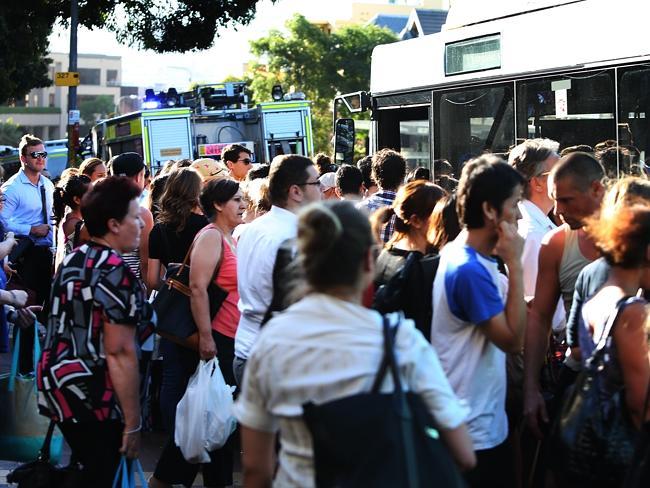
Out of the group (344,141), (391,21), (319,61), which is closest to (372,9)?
(391,21)

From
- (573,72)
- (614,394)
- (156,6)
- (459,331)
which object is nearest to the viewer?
(614,394)

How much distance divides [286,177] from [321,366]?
8.05 feet

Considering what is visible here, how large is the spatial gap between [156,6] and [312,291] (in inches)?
896

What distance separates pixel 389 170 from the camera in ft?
24.8

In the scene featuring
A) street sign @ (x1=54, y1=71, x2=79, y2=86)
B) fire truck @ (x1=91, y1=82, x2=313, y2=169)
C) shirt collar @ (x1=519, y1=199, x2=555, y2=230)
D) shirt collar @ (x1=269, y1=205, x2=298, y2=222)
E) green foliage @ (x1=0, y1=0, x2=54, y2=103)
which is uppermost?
green foliage @ (x1=0, y1=0, x2=54, y2=103)

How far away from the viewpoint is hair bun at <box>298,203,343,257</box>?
2.94m

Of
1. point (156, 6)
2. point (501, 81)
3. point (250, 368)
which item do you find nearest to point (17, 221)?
point (501, 81)

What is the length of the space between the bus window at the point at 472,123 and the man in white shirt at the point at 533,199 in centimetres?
356

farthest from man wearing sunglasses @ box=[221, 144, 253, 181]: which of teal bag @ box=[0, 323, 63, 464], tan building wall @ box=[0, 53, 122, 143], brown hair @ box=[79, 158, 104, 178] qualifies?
tan building wall @ box=[0, 53, 122, 143]

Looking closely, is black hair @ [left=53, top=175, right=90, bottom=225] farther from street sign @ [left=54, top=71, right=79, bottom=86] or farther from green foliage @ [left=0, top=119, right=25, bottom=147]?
green foliage @ [left=0, top=119, right=25, bottom=147]

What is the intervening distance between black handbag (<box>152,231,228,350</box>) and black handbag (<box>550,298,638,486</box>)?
2625 mm

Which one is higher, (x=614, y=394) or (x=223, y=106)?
(x=223, y=106)

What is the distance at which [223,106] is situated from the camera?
76.8 ft

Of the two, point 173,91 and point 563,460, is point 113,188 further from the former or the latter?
point 173,91
